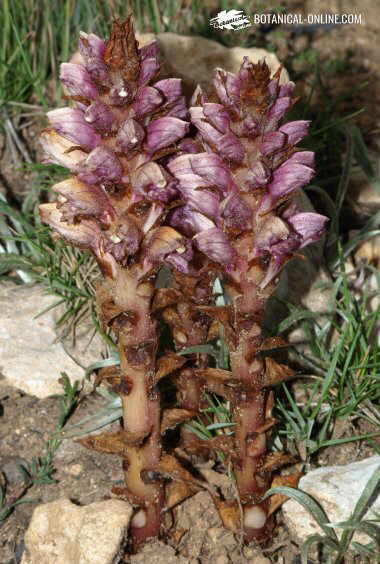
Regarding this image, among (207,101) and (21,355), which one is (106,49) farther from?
(21,355)

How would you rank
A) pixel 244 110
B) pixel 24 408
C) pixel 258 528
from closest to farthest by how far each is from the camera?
pixel 244 110 → pixel 258 528 → pixel 24 408

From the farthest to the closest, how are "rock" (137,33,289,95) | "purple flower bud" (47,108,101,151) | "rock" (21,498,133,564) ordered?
"rock" (137,33,289,95), "rock" (21,498,133,564), "purple flower bud" (47,108,101,151)

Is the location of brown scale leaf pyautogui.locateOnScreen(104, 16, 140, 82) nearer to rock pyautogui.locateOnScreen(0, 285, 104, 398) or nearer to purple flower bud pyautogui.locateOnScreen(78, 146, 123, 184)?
purple flower bud pyautogui.locateOnScreen(78, 146, 123, 184)

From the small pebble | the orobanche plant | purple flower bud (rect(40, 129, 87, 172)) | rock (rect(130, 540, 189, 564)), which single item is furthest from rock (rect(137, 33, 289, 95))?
rock (rect(130, 540, 189, 564))

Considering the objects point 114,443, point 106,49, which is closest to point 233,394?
point 114,443

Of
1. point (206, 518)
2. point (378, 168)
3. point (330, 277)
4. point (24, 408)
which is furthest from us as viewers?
point (378, 168)

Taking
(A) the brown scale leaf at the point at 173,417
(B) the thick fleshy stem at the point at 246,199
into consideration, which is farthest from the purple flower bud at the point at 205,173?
(A) the brown scale leaf at the point at 173,417

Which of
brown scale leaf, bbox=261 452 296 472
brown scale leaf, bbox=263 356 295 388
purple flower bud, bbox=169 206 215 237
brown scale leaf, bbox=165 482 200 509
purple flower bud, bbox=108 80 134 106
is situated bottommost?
brown scale leaf, bbox=165 482 200 509

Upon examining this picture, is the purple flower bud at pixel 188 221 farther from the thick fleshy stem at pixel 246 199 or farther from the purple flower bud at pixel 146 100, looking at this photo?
the purple flower bud at pixel 146 100
